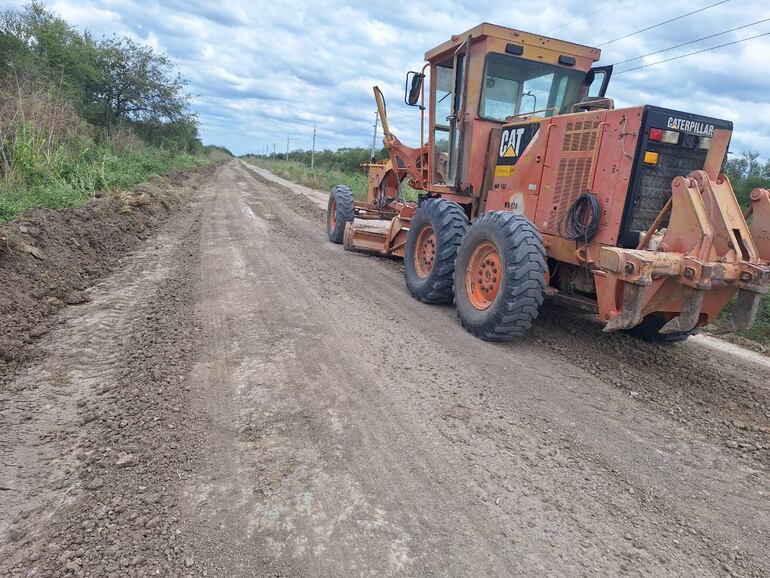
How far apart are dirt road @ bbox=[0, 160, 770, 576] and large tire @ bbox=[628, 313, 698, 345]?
0.15m

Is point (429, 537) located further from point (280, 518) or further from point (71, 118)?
point (71, 118)

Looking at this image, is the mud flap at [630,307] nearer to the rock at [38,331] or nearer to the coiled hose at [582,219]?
the coiled hose at [582,219]

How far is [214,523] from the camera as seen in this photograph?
2252 millimetres

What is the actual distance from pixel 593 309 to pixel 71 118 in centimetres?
1440

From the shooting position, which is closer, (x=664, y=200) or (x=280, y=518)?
(x=280, y=518)

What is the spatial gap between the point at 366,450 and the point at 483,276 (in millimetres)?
2879

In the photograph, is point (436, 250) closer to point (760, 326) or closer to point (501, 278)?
point (501, 278)

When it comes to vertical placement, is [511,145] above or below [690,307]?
above

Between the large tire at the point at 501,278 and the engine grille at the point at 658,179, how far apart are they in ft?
2.88

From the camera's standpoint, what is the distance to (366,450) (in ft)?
9.45

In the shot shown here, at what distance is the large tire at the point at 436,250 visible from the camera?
238 inches

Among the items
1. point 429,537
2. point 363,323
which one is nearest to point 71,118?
point 363,323

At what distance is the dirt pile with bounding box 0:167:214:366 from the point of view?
174 inches

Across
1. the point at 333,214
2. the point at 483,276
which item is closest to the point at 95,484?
the point at 483,276
